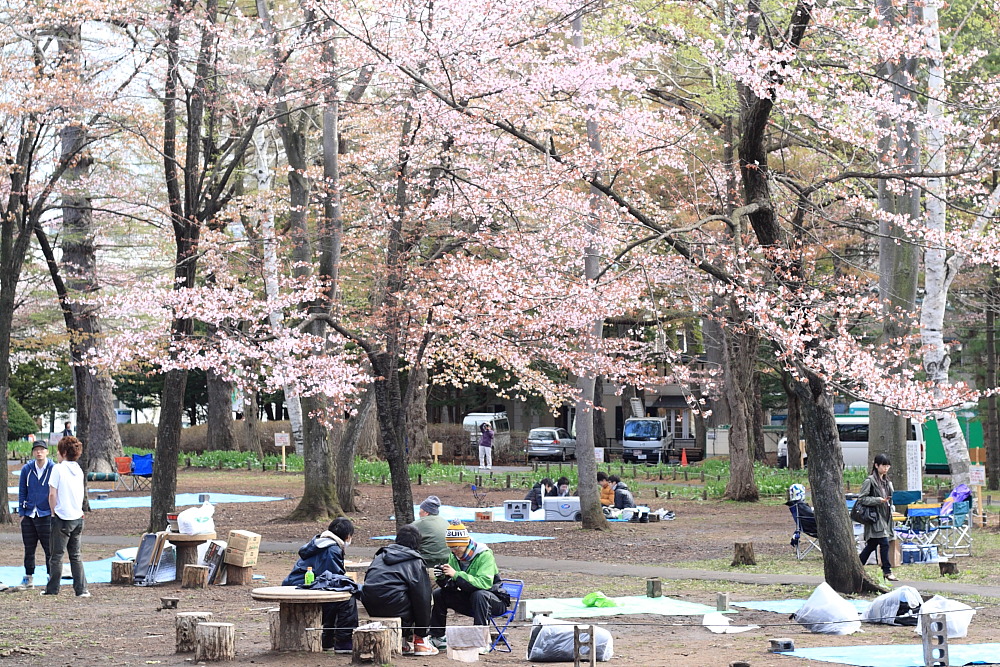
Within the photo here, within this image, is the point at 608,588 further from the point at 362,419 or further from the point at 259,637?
the point at 362,419

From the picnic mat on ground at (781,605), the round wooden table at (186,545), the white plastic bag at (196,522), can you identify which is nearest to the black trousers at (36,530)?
the round wooden table at (186,545)

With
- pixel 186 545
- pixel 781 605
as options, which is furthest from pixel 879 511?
pixel 186 545

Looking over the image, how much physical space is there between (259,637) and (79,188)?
71.6 ft

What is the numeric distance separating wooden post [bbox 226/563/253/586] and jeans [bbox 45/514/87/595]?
187cm

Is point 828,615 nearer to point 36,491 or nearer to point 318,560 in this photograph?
point 318,560

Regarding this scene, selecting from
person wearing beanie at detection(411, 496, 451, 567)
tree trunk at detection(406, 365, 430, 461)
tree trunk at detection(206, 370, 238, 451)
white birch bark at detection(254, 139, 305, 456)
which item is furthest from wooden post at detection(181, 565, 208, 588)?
tree trunk at detection(206, 370, 238, 451)

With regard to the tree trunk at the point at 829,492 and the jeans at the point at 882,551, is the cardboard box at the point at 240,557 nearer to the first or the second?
the tree trunk at the point at 829,492

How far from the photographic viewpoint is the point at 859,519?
14172mm

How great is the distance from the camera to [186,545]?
582 inches

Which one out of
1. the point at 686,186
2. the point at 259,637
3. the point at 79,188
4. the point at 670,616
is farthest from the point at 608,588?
the point at 79,188

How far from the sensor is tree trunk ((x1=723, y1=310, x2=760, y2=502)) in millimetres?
29078

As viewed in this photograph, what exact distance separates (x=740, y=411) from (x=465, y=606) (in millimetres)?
19636

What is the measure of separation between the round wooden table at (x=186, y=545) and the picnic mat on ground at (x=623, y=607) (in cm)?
451

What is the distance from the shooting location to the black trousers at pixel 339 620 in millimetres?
Result: 10172
